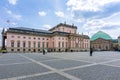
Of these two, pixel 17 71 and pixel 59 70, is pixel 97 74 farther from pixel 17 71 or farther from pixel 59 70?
pixel 17 71

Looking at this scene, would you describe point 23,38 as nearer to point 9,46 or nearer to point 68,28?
point 9,46

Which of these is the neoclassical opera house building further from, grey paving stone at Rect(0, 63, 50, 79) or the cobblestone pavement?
grey paving stone at Rect(0, 63, 50, 79)

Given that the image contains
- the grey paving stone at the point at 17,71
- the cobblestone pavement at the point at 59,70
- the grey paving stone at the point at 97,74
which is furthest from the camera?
the grey paving stone at the point at 17,71

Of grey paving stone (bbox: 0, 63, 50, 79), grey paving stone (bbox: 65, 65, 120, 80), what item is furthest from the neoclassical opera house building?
grey paving stone (bbox: 65, 65, 120, 80)

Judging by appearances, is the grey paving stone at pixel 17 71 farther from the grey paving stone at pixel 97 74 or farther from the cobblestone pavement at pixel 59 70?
the grey paving stone at pixel 97 74

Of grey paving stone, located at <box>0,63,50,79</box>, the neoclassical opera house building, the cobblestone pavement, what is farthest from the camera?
the neoclassical opera house building

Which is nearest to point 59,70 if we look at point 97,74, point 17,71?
point 97,74

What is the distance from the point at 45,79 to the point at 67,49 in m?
Result: 93.4

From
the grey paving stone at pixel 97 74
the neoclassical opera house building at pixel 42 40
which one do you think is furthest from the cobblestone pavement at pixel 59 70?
the neoclassical opera house building at pixel 42 40

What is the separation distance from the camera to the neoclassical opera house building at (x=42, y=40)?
82.7m

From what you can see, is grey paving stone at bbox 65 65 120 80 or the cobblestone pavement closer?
grey paving stone at bbox 65 65 120 80

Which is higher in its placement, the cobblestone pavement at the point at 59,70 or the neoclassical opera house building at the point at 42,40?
the neoclassical opera house building at the point at 42,40

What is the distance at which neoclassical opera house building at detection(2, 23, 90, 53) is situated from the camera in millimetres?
82688

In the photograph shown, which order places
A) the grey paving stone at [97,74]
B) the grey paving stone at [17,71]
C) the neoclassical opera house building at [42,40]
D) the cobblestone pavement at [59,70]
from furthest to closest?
the neoclassical opera house building at [42,40] → the grey paving stone at [17,71] → the cobblestone pavement at [59,70] → the grey paving stone at [97,74]
